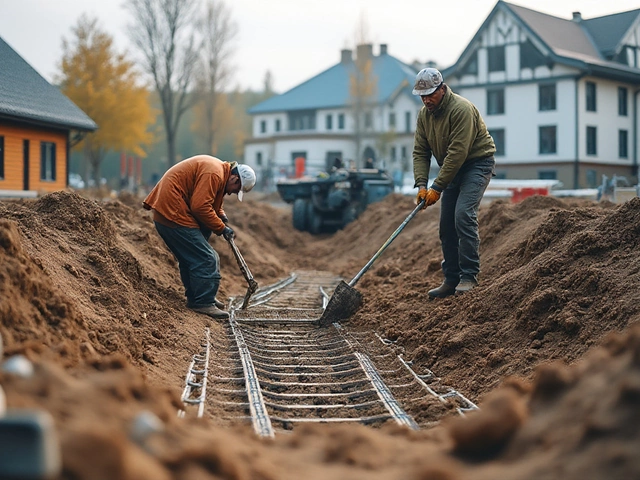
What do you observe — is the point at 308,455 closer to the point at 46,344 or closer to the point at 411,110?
the point at 46,344

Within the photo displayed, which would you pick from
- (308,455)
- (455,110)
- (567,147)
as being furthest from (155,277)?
(567,147)

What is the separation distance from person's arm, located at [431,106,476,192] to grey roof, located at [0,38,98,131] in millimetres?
14486

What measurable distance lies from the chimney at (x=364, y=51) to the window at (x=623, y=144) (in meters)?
18.2

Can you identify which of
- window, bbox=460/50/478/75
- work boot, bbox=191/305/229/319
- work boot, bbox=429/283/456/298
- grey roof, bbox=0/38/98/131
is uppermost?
window, bbox=460/50/478/75

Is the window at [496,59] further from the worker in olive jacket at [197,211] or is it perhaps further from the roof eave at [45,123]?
the worker in olive jacket at [197,211]

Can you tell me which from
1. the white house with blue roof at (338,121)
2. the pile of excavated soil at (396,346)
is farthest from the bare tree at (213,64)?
the pile of excavated soil at (396,346)

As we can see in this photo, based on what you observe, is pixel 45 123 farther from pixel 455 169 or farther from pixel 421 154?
pixel 455 169

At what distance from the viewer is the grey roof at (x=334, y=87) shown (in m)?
59.7

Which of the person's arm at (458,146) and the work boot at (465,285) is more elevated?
the person's arm at (458,146)

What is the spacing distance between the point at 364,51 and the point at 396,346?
1883 inches

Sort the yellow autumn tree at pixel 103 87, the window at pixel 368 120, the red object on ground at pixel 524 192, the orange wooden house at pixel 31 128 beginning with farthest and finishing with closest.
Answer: the window at pixel 368 120
the yellow autumn tree at pixel 103 87
the red object on ground at pixel 524 192
the orange wooden house at pixel 31 128

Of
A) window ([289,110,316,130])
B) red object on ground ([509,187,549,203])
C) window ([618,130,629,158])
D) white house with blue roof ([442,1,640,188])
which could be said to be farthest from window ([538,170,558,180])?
window ([289,110,316,130])

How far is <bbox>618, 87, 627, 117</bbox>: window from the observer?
40781 millimetres

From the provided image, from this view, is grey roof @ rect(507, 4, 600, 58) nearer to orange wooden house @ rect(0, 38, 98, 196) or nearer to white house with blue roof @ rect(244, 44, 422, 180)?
white house with blue roof @ rect(244, 44, 422, 180)
